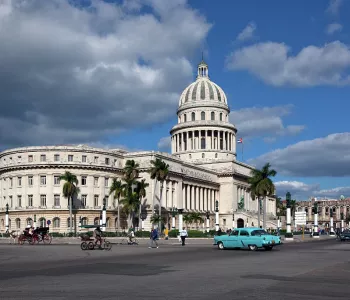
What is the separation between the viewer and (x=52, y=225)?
284ft

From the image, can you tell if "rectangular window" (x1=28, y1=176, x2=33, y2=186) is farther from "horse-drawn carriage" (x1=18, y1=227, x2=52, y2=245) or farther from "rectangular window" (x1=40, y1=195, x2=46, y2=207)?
"horse-drawn carriage" (x1=18, y1=227, x2=52, y2=245)

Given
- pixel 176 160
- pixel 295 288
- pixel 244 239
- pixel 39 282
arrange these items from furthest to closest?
pixel 176 160 → pixel 244 239 → pixel 39 282 → pixel 295 288

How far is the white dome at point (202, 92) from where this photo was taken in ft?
444

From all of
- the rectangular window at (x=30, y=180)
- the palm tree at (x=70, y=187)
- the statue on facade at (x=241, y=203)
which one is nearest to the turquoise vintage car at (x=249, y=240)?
the palm tree at (x=70, y=187)

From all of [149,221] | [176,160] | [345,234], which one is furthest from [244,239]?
[176,160]

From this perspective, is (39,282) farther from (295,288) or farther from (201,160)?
(201,160)

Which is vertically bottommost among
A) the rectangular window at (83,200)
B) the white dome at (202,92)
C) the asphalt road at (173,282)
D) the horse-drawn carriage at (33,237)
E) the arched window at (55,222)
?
the arched window at (55,222)

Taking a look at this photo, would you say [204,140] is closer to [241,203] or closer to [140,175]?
[241,203]

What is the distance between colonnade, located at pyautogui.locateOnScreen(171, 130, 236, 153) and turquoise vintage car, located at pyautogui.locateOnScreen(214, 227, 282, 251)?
9156 centimetres

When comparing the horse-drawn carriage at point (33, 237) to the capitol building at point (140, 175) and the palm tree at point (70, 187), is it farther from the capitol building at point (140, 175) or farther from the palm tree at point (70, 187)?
the capitol building at point (140, 175)

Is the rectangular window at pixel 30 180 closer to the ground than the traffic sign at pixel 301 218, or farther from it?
farther from it

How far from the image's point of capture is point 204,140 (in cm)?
13275

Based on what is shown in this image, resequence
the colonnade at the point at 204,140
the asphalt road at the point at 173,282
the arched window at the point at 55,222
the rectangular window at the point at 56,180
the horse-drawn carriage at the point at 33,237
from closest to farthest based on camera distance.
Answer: the asphalt road at the point at 173,282, the horse-drawn carriage at the point at 33,237, the arched window at the point at 55,222, the rectangular window at the point at 56,180, the colonnade at the point at 204,140

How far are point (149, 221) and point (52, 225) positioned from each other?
1735 centimetres
